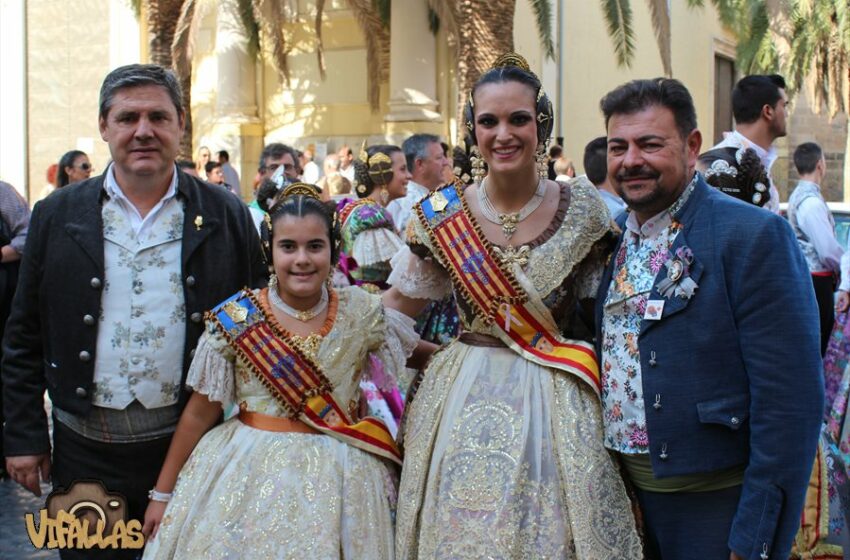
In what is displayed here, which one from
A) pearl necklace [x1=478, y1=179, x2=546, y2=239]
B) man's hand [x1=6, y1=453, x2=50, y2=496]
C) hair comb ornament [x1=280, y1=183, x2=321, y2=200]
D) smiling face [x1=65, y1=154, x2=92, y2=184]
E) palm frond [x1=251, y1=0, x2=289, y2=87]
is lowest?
man's hand [x1=6, y1=453, x2=50, y2=496]

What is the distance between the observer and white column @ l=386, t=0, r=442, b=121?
15.0m

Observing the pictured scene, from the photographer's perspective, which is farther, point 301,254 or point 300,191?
point 300,191

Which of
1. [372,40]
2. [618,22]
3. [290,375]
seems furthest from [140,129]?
[372,40]

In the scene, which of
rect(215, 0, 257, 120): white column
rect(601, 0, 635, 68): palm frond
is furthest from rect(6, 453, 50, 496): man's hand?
rect(215, 0, 257, 120): white column

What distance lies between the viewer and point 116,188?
349 cm

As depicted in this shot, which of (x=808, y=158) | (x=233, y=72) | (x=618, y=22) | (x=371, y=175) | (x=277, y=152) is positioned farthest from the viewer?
(x=233, y=72)

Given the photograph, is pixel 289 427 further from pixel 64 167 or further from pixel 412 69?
pixel 412 69

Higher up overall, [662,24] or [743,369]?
[662,24]

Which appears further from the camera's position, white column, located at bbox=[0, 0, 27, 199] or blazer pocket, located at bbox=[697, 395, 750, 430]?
white column, located at bbox=[0, 0, 27, 199]

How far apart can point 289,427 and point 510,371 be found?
0.81 meters

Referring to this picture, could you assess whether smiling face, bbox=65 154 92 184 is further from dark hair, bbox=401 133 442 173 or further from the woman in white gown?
the woman in white gown

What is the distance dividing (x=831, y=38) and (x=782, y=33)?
926mm

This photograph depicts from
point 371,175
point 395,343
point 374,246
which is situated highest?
point 371,175

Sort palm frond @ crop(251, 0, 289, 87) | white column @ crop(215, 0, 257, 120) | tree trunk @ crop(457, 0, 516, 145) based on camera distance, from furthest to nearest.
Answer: white column @ crop(215, 0, 257, 120), palm frond @ crop(251, 0, 289, 87), tree trunk @ crop(457, 0, 516, 145)
